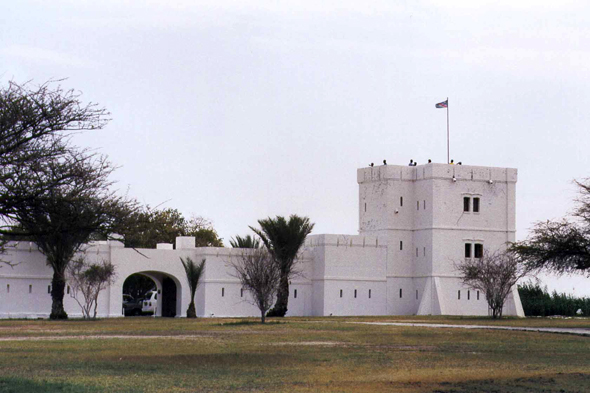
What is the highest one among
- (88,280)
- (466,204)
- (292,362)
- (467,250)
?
(466,204)

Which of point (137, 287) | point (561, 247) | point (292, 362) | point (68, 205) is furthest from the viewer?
point (137, 287)

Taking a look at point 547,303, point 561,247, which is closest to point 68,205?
point 561,247

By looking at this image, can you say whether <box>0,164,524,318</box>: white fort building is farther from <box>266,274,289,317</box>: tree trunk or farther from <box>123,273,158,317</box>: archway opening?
<box>123,273,158,317</box>: archway opening

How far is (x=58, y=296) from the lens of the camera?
51688 mm

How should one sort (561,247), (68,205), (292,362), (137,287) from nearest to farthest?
(68,205) < (292,362) < (561,247) < (137,287)

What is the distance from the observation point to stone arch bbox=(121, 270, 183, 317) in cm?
5966

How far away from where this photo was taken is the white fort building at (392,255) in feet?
191

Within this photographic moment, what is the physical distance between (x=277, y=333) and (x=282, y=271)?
22.3 metres

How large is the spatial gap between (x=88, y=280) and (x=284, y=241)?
37.5 ft

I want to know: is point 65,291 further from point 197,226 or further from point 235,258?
point 197,226

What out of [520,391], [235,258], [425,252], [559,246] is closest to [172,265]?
[235,258]

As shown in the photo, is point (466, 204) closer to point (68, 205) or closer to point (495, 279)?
point (495, 279)

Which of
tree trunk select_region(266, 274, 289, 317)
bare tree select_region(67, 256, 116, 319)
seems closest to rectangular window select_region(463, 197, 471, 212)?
tree trunk select_region(266, 274, 289, 317)

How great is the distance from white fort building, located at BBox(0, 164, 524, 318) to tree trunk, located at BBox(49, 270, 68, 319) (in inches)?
215
